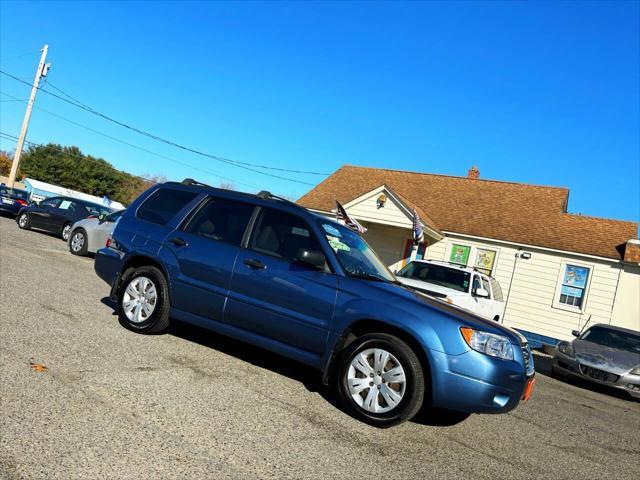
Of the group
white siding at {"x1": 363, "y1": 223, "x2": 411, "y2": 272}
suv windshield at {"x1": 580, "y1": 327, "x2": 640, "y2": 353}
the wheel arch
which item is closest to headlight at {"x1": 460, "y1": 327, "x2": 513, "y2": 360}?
the wheel arch

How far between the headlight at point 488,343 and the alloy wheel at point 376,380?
23.9 inches

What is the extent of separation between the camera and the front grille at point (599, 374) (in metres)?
9.01

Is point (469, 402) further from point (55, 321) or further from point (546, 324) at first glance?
point (546, 324)

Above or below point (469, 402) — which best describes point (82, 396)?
below

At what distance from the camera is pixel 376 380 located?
14.0 feet

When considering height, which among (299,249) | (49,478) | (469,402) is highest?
(299,249)

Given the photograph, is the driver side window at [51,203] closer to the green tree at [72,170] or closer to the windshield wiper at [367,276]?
the windshield wiper at [367,276]

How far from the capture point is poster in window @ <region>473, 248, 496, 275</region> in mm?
18331

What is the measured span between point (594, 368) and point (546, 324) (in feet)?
28.0

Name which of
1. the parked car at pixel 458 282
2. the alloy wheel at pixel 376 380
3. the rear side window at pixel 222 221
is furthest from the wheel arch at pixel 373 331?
the parked car at pixel 458 282

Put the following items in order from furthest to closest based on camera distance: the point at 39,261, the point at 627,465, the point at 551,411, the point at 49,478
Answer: the point at 39,261, the point at 551,411, the point at 627,465, the point at 49,478

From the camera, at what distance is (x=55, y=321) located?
18.6ft

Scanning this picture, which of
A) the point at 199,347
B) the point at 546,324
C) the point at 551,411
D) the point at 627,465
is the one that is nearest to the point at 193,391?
the point at 199,347

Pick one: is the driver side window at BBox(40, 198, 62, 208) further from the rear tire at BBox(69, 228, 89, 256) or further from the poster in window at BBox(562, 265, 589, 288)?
the poster in window at BBox(562, 265, 589, 288)
